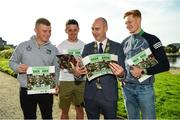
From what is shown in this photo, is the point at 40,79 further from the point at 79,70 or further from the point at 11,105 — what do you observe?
the point at 11,105

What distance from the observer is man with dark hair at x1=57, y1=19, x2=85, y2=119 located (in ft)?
28.1

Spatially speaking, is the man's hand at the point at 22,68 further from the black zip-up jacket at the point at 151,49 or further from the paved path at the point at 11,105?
the paved path at the point at 11,105

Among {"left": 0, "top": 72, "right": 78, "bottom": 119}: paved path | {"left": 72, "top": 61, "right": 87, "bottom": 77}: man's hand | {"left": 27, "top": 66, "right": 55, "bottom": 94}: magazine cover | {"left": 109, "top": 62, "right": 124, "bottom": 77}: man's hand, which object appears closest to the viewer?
{"left": 109, "top": 62, "right": 124, "bottom": 77}: man's hand

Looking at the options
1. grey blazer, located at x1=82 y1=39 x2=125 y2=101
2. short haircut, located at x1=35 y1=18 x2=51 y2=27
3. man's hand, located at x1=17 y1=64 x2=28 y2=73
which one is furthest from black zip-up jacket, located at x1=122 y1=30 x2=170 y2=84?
man's hand, located at x1=17 y1=64 x2=28 y2=73

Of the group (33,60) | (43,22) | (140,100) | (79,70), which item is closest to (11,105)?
(33,60)

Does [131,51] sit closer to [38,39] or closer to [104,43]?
[104,43]

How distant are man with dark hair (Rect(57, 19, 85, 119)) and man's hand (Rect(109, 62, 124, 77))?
2200 millimetres

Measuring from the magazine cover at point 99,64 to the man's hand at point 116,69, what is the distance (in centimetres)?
9

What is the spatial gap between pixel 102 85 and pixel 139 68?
2.68 ft

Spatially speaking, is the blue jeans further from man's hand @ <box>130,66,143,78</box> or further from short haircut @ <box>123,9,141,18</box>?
short haircut @ <box>123,9,141,18</box>

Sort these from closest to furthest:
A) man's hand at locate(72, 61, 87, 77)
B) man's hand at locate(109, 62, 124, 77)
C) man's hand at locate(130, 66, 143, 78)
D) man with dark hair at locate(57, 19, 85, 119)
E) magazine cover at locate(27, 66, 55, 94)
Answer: man's hand at locate(109, 62, 124, 77), man's hand at locate(72, 61, 87, 77), man's hand at locate(130, 66, 143, 78), magazine cover at locate(27, 66, 55, 94), man with dark hair at locate(57, 19, 85, 119)

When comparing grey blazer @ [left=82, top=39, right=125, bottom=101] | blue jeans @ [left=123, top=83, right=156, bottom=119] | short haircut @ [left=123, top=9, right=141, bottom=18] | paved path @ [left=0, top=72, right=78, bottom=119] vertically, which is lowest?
paved path @ [left=0, top=72, right=78, bottom=119]

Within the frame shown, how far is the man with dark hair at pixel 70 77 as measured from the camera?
28.1 ft

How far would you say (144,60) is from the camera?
269 inches
